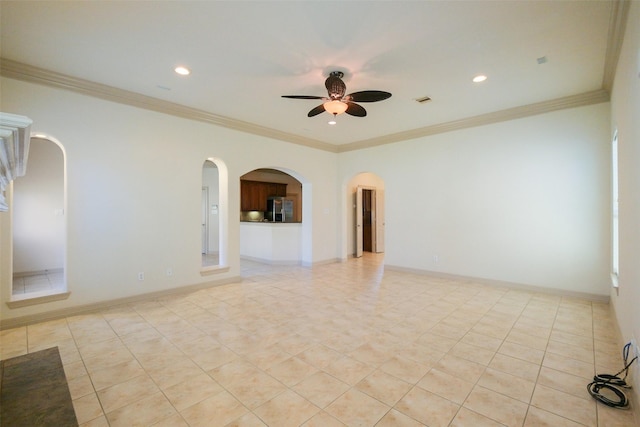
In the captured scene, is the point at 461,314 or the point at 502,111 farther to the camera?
the point at 502,111

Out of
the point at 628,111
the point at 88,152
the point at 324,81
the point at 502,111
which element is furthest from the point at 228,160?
the point at 628,111

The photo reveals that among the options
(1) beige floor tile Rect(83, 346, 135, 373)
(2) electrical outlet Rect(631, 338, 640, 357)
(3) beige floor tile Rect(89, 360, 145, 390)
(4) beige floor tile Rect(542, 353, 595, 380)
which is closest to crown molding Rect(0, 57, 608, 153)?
(1) beige floor tile Rect(83, 346, 135, 373)

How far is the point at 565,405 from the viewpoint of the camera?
198 cm

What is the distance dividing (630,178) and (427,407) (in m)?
2.35

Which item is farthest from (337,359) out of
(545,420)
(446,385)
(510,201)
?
(510,201)

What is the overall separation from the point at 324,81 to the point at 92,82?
2912mm

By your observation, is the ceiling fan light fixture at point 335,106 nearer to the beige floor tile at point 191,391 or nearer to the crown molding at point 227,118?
the crown molding at point 227,118

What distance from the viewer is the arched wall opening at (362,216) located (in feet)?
25.2

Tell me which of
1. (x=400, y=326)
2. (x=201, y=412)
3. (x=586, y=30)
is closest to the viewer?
(x=201, y=412)

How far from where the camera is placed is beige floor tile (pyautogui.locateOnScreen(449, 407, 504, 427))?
5.88 ft

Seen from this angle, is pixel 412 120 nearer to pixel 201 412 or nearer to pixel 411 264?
pixel 411 264

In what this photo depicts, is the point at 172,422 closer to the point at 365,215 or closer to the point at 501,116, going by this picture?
the point at 501,116

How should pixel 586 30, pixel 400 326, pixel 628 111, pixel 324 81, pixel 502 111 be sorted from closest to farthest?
pixel 628 111 < pixel 586 30 < pixel 400 326 < pixel 324 81 < pixel 502 111

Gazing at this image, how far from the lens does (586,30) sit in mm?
2627
